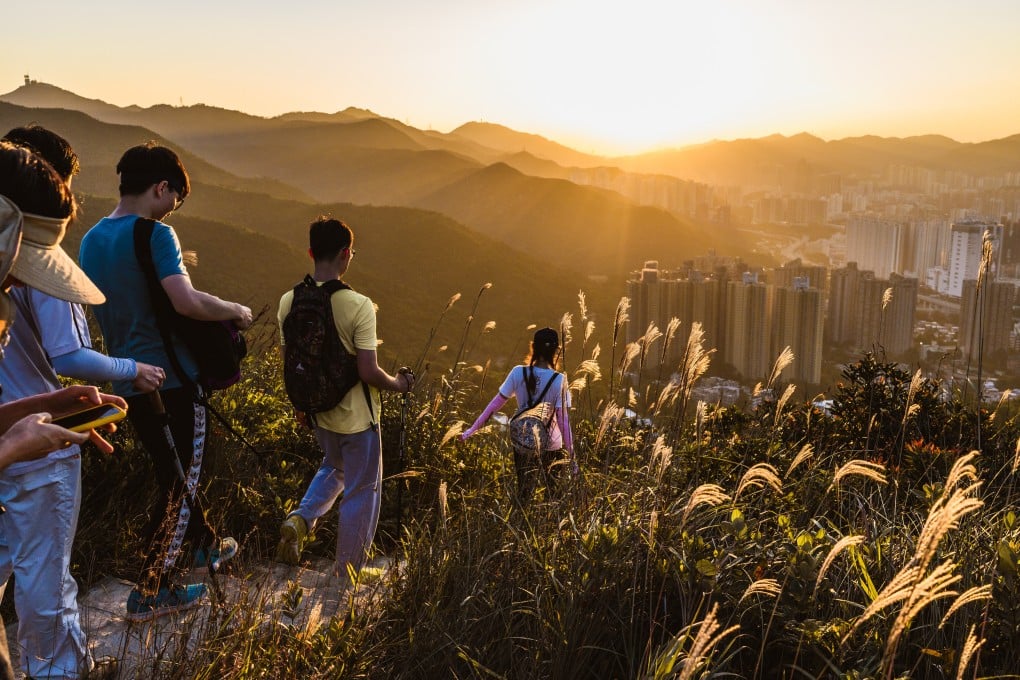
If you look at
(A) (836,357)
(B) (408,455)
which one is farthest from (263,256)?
(B) (408,455)

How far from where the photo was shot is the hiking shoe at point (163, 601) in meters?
2.79

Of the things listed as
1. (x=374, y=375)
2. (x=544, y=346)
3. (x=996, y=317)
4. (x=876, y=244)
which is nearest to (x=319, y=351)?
(x=374, y=375)

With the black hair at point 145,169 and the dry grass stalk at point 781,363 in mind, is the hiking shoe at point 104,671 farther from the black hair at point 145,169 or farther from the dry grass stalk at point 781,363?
the dry grass stalk at point 781,363

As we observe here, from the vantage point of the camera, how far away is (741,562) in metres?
2.70

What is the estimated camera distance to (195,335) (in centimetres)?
300

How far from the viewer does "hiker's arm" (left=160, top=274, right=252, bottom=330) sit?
9.34 feet

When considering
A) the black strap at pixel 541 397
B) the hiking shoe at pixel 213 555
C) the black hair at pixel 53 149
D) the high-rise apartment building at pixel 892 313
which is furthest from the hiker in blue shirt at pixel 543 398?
the high-rise apartment building at pixel 892 313

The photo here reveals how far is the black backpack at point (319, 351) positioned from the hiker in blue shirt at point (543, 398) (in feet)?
3.32

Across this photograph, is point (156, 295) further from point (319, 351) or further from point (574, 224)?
point (574, 224)

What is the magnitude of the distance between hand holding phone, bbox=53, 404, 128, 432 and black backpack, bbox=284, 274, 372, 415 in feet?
5.34

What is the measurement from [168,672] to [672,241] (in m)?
122

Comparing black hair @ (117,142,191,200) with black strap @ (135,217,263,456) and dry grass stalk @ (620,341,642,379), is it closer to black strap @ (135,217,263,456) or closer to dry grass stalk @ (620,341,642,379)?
black strap @ (135,217,263,456)

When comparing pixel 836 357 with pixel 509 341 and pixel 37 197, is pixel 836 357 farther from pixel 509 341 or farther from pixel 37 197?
pixel 37 197

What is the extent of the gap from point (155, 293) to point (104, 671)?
1.35 meters
